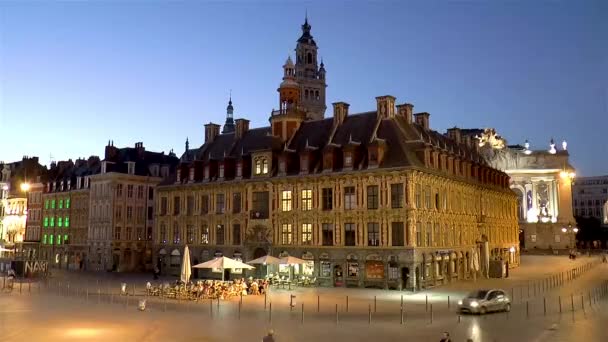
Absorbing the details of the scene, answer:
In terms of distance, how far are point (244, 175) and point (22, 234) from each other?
53.1 m

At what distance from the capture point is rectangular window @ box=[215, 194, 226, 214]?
5930 centimetres

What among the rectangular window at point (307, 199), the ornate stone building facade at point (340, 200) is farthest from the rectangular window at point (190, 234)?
the rectangular window at point (307, 199)

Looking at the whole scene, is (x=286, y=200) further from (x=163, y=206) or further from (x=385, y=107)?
(x=163, y=206)

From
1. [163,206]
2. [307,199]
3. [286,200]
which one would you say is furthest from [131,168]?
[307,199]

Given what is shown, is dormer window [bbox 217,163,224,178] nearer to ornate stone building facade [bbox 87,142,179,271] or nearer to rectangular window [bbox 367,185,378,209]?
ornate stone building facade [bbox 87,142,179,271]

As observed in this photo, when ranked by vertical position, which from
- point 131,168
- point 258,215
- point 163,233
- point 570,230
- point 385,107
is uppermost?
point 385,107

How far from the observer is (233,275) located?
5778 cm

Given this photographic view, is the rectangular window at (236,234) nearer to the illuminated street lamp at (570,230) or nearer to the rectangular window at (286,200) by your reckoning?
the rectangular window at (286,200)

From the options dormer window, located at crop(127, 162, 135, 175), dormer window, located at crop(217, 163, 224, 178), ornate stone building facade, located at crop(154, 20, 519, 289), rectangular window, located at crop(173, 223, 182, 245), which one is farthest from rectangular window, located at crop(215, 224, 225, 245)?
dormer window, located at crop(127, 162, 135, 175)

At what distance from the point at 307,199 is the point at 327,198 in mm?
2284

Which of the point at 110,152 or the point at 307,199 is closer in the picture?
the point at 307,199

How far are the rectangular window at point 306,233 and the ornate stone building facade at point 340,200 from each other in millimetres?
92

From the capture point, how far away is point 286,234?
2114 inches

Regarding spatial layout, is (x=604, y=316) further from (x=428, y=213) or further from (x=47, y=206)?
(x=47, y=206)
